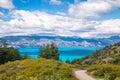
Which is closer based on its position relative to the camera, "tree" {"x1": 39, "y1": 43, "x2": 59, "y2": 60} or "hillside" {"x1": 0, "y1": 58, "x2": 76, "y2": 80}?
"hillside" {"x1": 0, "y1": 58, "x2": 76, "y2": 80}

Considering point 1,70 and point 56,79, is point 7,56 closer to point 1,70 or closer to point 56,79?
point 1,70

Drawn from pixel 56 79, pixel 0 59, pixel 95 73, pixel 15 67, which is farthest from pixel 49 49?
pixel 56 79

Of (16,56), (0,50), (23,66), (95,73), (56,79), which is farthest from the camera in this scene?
(16,56)

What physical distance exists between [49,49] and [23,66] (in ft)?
177

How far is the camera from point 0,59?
100938 millimetres

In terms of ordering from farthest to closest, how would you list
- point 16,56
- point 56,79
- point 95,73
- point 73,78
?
point 16,56, point 95,73, point 73,78, point 56,79

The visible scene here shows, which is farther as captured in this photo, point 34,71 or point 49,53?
point 49,53

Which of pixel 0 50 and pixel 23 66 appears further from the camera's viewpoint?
pixel 0 50

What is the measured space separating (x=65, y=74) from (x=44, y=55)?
71.1 m

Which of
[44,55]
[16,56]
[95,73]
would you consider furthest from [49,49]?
[95,73]

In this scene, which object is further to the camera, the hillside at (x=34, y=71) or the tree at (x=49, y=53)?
the tree at (x=49, y=53)

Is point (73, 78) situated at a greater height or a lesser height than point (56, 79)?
lesser

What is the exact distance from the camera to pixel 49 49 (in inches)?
4567

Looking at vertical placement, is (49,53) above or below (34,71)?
below
